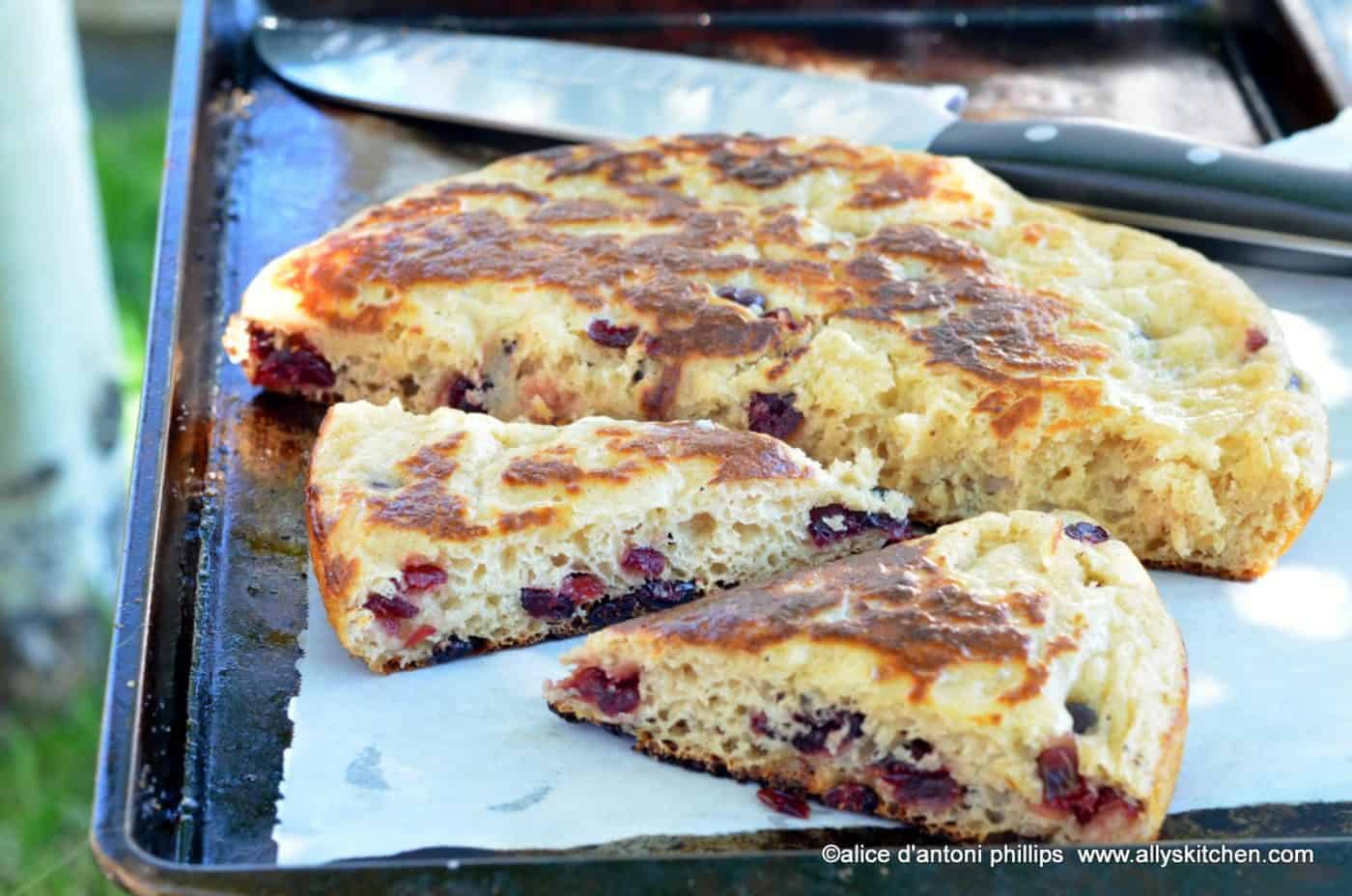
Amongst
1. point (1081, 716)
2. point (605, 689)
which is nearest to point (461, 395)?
point (605, 689)

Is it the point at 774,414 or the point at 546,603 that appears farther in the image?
the point at 774,414

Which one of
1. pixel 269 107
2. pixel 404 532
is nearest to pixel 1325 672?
pixel 404 532

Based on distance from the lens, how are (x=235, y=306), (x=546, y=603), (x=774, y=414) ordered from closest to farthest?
(x=546, y=603), (x=774, y=414), (x=235, y=306)

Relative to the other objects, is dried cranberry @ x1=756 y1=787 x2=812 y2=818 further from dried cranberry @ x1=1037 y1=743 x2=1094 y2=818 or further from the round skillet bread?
the round skillet bread

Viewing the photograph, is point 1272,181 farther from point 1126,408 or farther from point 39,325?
point 39,325

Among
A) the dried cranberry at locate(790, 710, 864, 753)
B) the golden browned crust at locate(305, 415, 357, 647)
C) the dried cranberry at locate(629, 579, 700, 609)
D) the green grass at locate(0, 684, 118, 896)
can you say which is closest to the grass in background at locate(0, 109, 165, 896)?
the green grass at locate(0, 684, 118, 896)

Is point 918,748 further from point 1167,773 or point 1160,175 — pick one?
point 1160,175

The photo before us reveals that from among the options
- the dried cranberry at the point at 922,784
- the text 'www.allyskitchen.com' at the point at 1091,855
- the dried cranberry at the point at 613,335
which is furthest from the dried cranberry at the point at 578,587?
the text 'www.allyskitchen.com' at the point at 1091,855
